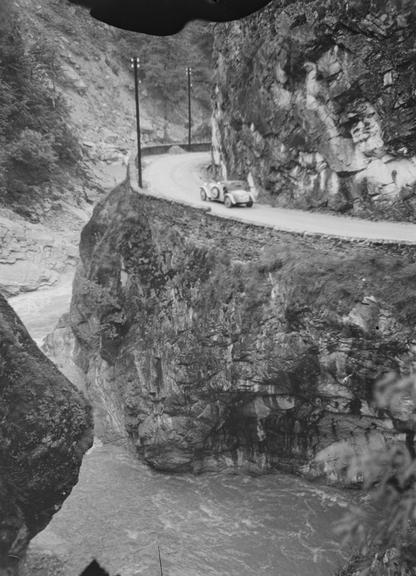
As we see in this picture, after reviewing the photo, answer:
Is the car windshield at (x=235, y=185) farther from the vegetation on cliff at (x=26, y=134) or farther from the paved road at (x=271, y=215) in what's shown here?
the vegetation on cliff at (x=26, y=134)

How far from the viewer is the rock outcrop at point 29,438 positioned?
9.13 m

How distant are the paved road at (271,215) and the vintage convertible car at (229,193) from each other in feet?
1.06

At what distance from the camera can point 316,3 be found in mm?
19656

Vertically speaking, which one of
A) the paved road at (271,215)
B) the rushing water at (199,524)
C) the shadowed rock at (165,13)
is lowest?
the rushing water at (199,524)

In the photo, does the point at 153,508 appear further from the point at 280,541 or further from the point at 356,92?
the point at 356,92

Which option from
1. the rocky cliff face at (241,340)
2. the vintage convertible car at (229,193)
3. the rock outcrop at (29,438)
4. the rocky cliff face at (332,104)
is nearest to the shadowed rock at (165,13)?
Result: the rock outcrop at (29,438)

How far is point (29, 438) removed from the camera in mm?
9289

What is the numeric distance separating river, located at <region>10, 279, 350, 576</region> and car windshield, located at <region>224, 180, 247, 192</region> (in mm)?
11440

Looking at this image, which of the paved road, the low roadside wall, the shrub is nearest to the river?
the paved road

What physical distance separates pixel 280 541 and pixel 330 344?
517 centimetres

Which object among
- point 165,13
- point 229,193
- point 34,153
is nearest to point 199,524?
point 229,193

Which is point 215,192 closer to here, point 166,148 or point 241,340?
point 241,340

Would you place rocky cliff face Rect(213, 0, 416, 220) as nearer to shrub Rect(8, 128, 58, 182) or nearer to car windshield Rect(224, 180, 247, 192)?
car windshield Rect(224, 180, 247, 192)

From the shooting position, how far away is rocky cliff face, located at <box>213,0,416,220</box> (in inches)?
722
